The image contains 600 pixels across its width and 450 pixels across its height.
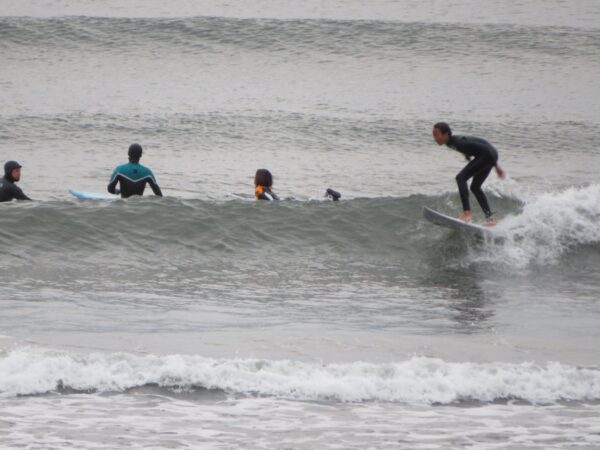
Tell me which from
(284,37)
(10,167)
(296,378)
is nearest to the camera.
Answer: (296,378)

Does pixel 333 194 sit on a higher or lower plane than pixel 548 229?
higher

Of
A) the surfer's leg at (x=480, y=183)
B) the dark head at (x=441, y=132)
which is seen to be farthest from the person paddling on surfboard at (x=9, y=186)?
the surfer's leg at (x=480, y=183)

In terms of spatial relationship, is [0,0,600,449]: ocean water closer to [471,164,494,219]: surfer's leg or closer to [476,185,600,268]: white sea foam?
[476,185,600,268]: white sea foam

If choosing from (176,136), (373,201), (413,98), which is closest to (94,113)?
(176,136)

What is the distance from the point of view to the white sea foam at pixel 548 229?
12141mm

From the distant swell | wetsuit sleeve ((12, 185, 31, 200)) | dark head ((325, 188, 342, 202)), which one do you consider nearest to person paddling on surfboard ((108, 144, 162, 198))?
wetsuit sleeve ((12, 185, 31, 200))

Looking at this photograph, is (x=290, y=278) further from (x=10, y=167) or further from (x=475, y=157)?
(x=10, y=167)

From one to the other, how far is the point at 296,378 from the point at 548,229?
249 inches

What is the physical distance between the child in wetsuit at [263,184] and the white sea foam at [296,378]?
18.5 ft

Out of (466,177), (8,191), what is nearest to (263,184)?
(466,177)

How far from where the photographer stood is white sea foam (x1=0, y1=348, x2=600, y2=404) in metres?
7.24

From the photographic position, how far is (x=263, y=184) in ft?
42.9

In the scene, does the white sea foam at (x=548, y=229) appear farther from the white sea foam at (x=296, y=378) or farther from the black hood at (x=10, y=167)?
the black hood at (x=10, y=167)

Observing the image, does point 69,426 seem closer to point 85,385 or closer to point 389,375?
point 85,385
